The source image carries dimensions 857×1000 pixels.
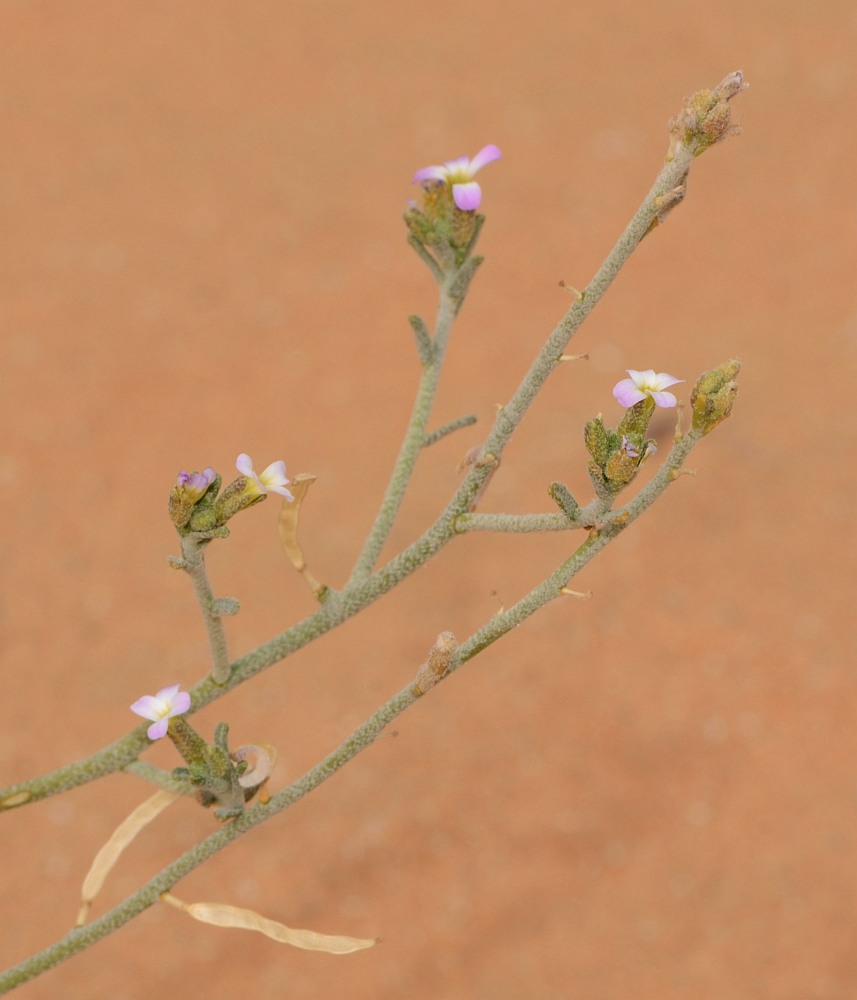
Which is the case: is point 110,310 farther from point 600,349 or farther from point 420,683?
point 420,683

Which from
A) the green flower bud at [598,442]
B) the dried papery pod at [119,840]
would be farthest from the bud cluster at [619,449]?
the dried papery pod at [119,840]

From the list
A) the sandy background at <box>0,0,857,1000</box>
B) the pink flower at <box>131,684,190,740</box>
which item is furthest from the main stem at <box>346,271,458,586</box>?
the sandy background at <box>0,0,857,1000</box>

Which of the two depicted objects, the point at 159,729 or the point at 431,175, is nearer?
the point at 159,729

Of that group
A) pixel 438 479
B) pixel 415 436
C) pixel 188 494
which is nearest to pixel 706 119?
pixel 415 436

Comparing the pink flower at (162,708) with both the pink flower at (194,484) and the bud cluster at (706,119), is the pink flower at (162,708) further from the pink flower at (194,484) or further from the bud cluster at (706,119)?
the bud cluster at (706,119)

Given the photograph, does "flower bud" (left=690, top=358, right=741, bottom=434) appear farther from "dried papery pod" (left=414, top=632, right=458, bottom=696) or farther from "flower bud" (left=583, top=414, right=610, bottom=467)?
"dried papery pod" (left=414, top=632, right=458, bottom=696)

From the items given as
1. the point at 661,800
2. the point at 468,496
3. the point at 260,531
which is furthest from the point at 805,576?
A: the point at 468,496

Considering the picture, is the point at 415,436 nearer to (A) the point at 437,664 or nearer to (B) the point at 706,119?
(A) the point at 437,664
